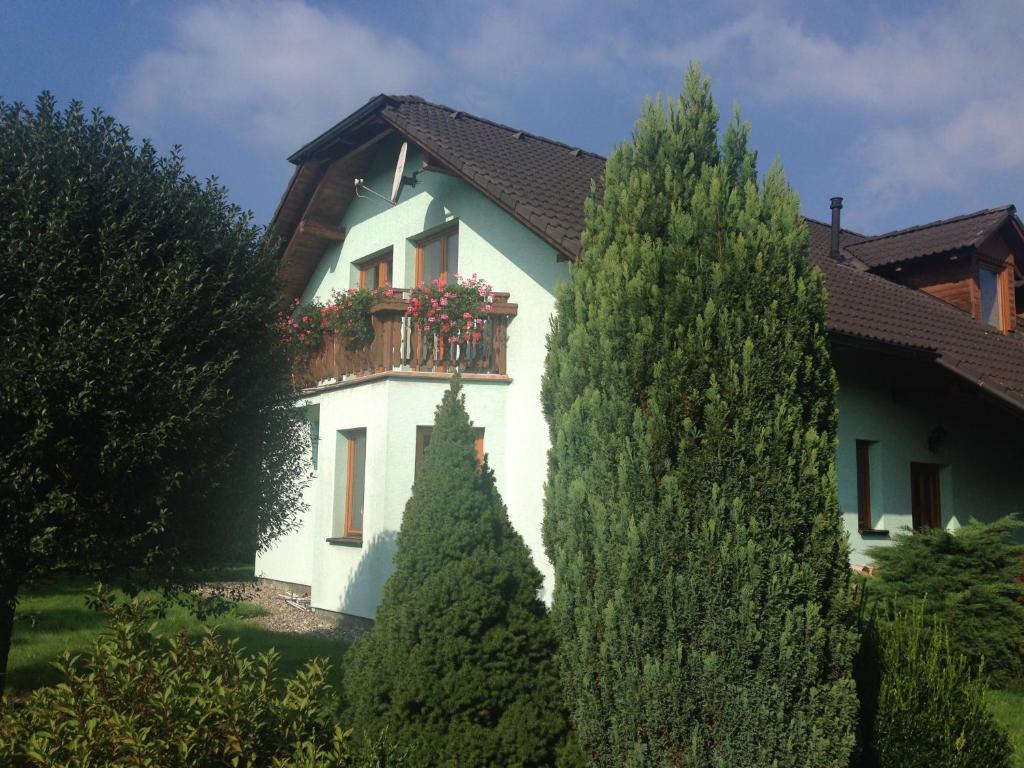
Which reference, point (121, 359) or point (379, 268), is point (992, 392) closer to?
point (379, 268)

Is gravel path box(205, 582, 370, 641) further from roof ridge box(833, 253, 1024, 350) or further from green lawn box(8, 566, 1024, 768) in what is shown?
roof ridge box(833, 253, 1024, 350)

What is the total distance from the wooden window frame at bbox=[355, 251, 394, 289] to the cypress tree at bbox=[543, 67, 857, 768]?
9.41 meters

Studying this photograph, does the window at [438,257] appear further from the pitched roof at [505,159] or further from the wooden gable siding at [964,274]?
the wooden gable siding at [964,274]

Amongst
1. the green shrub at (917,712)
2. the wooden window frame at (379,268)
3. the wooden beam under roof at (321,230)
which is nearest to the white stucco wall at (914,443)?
the green shrub at (917,712)

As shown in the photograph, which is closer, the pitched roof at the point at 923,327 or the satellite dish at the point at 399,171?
the pitched roof at the point at 923,327

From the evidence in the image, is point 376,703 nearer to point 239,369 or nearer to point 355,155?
point 239,369

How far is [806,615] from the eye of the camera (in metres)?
5.09

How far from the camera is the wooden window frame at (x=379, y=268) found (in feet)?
49.2

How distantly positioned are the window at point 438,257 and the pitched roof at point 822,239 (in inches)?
52.9

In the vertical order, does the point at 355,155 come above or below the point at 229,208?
above

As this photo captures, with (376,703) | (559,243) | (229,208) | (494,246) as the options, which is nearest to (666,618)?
(376,703)

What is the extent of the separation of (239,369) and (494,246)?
5697mm

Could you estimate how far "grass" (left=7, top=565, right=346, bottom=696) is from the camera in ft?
27.0

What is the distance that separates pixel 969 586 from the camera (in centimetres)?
980
